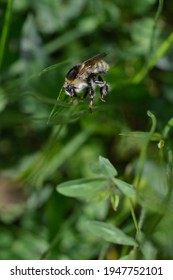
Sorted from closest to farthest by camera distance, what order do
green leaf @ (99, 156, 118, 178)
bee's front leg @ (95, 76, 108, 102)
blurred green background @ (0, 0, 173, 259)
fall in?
green leaf @ (99, 156, 118, 178) → bee's front leg @ (95, 76, 108, 102) → blurred green background @ (0, 0, 173, 259)

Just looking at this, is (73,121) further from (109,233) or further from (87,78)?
(109,233)

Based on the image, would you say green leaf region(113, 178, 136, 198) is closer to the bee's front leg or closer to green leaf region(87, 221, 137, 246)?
green leaf region(87, 221, 137, 246)

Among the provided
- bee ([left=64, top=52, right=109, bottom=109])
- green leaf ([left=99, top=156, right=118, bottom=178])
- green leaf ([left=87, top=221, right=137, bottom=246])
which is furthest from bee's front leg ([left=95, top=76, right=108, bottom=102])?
green leaf ([left=87, top=221, right=137, bottom=246])


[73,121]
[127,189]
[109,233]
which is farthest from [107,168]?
[73,121]

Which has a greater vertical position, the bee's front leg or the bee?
the bee

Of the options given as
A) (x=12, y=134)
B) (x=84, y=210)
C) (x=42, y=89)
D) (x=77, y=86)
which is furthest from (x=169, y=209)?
(x=12, y=134)

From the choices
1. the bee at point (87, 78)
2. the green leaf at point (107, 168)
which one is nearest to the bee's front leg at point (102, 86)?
the bee at point (87, 78)

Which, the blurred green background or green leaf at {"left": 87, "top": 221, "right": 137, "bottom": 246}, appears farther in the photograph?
the blurred green background
